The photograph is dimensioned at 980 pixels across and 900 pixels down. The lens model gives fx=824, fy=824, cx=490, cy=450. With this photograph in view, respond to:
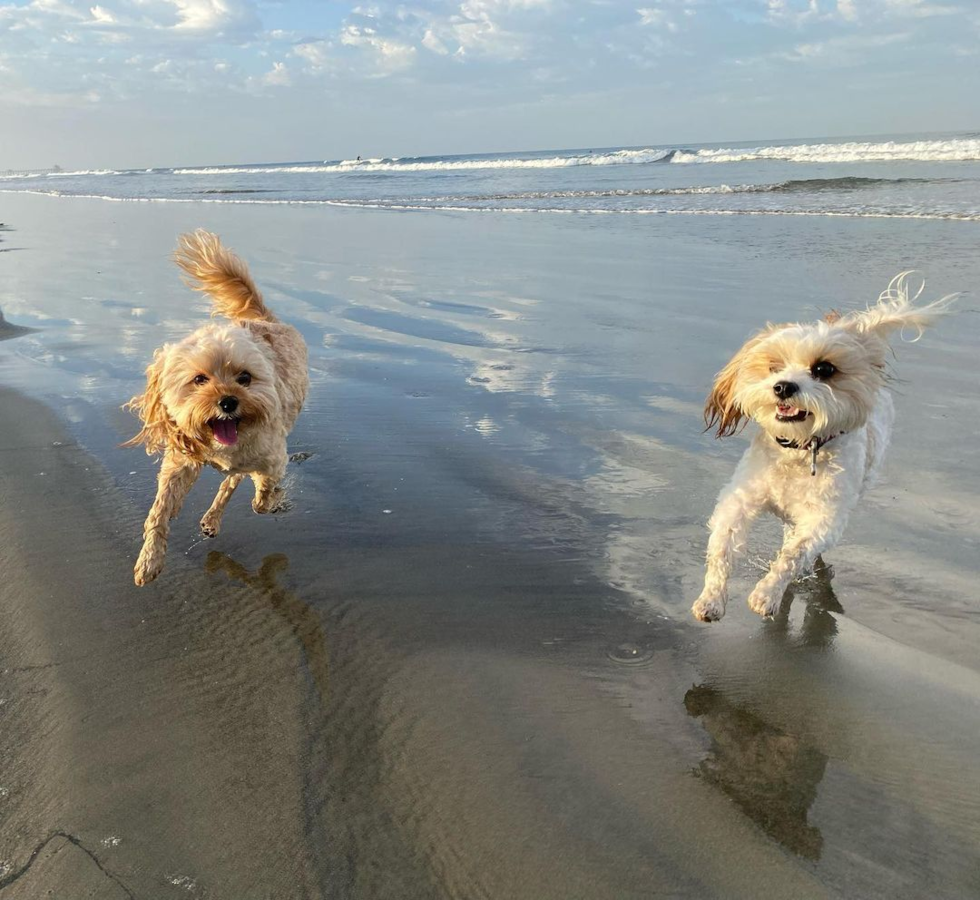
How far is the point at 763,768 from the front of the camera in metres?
2.41

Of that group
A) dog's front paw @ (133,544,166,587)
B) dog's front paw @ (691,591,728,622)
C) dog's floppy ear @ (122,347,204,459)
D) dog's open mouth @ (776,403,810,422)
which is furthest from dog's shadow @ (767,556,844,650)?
dog's floppy ear @ (122,347,204,459)

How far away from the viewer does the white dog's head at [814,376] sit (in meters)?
3.06

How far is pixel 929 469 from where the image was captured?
4.40 m

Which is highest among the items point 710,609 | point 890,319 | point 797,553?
point 890,319

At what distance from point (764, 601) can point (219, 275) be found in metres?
3.78

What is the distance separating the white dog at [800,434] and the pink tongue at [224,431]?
83.7 inches

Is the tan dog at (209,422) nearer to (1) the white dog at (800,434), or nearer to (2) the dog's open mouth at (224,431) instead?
(2) the dog's open mouth at (224,431)

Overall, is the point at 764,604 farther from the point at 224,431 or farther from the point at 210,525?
the point at 210,525

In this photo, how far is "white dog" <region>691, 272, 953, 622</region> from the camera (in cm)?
307

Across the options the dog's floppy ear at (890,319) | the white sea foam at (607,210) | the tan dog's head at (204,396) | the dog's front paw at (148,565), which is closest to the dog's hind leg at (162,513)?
the dog's front paw at (148,565)

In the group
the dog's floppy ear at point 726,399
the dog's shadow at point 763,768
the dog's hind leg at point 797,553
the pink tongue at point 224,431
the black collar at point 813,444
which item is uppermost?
the dog's floppy ear at point 726,399

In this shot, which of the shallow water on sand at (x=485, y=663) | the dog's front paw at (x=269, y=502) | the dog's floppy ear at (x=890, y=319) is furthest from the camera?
the dog's front paw at (x=269, y=502)

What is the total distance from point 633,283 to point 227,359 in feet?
22.0

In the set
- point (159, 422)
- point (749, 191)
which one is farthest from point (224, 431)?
point (749, 191)
